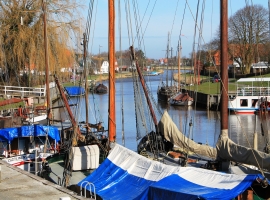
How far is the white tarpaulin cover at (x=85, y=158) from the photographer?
58.5 ft

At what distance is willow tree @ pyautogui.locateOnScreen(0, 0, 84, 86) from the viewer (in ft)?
161

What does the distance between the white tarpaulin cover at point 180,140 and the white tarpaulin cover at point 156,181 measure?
4.05 m

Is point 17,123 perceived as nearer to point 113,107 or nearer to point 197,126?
point 113,107

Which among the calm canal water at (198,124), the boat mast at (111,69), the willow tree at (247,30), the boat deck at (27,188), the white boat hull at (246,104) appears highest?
the willow tree at (247,30)

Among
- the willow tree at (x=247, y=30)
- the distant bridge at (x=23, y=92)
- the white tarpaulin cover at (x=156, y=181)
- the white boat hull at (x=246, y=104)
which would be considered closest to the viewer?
the white tarpaulin cover at (x=156, y=181)

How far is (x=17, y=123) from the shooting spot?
95.8 feet

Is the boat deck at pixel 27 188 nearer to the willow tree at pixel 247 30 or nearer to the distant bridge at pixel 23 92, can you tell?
the distant bridge at pixel 23 92

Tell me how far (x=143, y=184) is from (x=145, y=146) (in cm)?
774

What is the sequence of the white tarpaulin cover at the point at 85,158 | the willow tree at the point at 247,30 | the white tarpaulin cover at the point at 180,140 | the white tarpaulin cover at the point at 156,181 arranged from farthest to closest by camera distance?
1. the willow tree at the point at 247,30
2. the white tarpaulin cover at the point at 180,140
3. the white tarpaulin cover at the point at 85,158
4. the white tarpaulin cover at the point at 156,181

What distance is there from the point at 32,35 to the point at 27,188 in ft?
119

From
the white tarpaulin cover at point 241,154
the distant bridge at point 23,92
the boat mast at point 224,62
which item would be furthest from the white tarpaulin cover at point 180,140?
the distant bridge at point 23,92

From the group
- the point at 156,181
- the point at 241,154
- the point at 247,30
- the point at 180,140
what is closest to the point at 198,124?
the point at 180,140

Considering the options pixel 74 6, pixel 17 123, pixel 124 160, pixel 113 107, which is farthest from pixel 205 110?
pixel 124 160

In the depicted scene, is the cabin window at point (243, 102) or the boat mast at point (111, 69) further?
the cabin window at point (243, 102)
